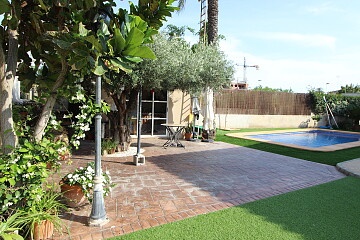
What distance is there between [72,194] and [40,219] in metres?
0.79

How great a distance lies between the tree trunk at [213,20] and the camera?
1104 cm

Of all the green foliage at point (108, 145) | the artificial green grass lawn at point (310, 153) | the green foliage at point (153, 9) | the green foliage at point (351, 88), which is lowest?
the artificial green grass lawn at point (310, 153)

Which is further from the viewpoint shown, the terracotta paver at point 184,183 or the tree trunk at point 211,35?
the tree trunk at point 211,35

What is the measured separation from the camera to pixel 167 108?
1191cm

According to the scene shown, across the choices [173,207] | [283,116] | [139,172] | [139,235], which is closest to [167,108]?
[139,172]

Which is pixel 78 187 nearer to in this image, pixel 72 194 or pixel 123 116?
pixel 72 194

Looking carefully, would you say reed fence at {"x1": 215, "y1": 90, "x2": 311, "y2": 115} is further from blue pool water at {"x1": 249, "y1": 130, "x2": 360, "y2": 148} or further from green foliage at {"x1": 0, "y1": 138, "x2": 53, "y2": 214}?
green foliage at {"x1": 0, "y1": 138, "x2": 53, "y2": 214}

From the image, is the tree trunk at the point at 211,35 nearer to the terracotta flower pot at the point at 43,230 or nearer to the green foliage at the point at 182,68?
the green foliage at the point at 182,68

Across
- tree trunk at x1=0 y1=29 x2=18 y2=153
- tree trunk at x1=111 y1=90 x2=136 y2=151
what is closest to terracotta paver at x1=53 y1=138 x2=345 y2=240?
tree trunk at x1=111 y1=90 x2=136 y2=151

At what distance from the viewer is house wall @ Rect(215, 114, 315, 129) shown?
52.9 feet

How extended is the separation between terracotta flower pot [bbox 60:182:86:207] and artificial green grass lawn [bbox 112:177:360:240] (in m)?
1.11

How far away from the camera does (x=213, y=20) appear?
1113cm

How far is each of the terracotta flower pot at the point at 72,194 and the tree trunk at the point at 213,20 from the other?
929cm

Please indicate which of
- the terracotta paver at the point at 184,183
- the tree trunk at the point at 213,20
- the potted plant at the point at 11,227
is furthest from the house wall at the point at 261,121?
the potted plant at the point at 11,227
